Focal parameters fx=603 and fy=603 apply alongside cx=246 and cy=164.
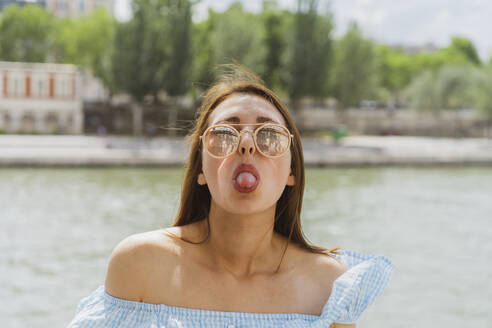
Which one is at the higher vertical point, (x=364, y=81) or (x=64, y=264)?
(x=364, y=81)

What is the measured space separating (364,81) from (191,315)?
134 feet

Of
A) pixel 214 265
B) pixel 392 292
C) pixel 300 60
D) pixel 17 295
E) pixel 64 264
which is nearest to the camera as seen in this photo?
pixel 214 265

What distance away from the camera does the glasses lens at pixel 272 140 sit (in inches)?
60.2

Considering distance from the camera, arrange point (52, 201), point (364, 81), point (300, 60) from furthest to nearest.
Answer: point (364, 81)
point (300, 60)
point (52, 201)

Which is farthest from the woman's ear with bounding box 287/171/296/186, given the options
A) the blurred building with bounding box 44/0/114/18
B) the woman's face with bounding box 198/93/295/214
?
the blurred building with bounding box 44/0/114/18

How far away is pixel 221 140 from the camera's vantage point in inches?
59.9

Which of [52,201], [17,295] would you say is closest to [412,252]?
[17,295]

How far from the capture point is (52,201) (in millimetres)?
15141

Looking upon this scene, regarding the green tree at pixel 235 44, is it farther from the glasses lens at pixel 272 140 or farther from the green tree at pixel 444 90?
the glasses lens at pixel 272 140

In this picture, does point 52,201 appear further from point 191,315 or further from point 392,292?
point 191,315

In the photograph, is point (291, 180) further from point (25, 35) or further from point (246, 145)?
point (25, 35)

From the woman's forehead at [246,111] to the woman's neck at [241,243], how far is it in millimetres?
245

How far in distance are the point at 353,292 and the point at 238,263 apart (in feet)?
1.05

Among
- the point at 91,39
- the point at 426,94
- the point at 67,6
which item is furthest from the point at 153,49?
the point at 67,6
